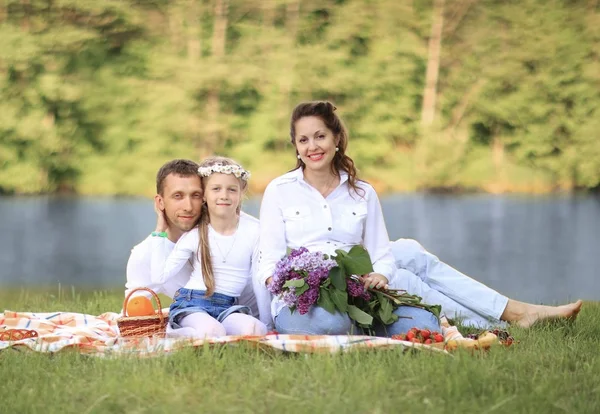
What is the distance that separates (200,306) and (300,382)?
964 millimetres

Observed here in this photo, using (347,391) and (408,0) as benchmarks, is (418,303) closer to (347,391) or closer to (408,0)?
(347,391)

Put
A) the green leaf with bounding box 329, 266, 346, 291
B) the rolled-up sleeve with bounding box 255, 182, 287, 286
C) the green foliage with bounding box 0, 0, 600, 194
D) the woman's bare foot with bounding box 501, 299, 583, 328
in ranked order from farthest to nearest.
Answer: the green foliage with bounding box 0, 0, 600, 194 → the woman's bare foot with bounding box 501, 299, 583, 328 → the rolled-up sleeve with bounding box 255, 182, 287, 286 → the green leaf with bounding box 329, 266, 346, 291

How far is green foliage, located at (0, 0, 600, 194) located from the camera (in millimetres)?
20000

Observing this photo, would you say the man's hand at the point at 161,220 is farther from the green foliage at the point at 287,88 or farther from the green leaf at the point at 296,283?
the green foliage at the point at 287,88

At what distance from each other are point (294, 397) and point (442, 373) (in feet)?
1.61

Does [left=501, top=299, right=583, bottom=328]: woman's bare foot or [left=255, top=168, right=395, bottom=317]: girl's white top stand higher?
[left=255, top=168, right=395, bottom=317]: girl's white top

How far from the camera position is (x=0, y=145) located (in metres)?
20.0

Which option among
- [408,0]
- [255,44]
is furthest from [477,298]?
[408,0]

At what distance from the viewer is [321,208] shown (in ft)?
11.5

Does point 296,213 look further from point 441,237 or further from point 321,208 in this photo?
point 441,237

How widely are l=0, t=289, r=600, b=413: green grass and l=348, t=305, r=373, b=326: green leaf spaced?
0.94 ft

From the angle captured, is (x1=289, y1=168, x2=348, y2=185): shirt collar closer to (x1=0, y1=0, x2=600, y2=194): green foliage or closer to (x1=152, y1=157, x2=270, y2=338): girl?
(x1=152, y1=157, x2=270, y2=338): girl

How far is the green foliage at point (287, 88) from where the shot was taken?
787 inches

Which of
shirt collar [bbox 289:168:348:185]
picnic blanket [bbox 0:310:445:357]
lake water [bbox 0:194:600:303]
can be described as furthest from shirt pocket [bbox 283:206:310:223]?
lake water [bbox 0:194:600:303]
